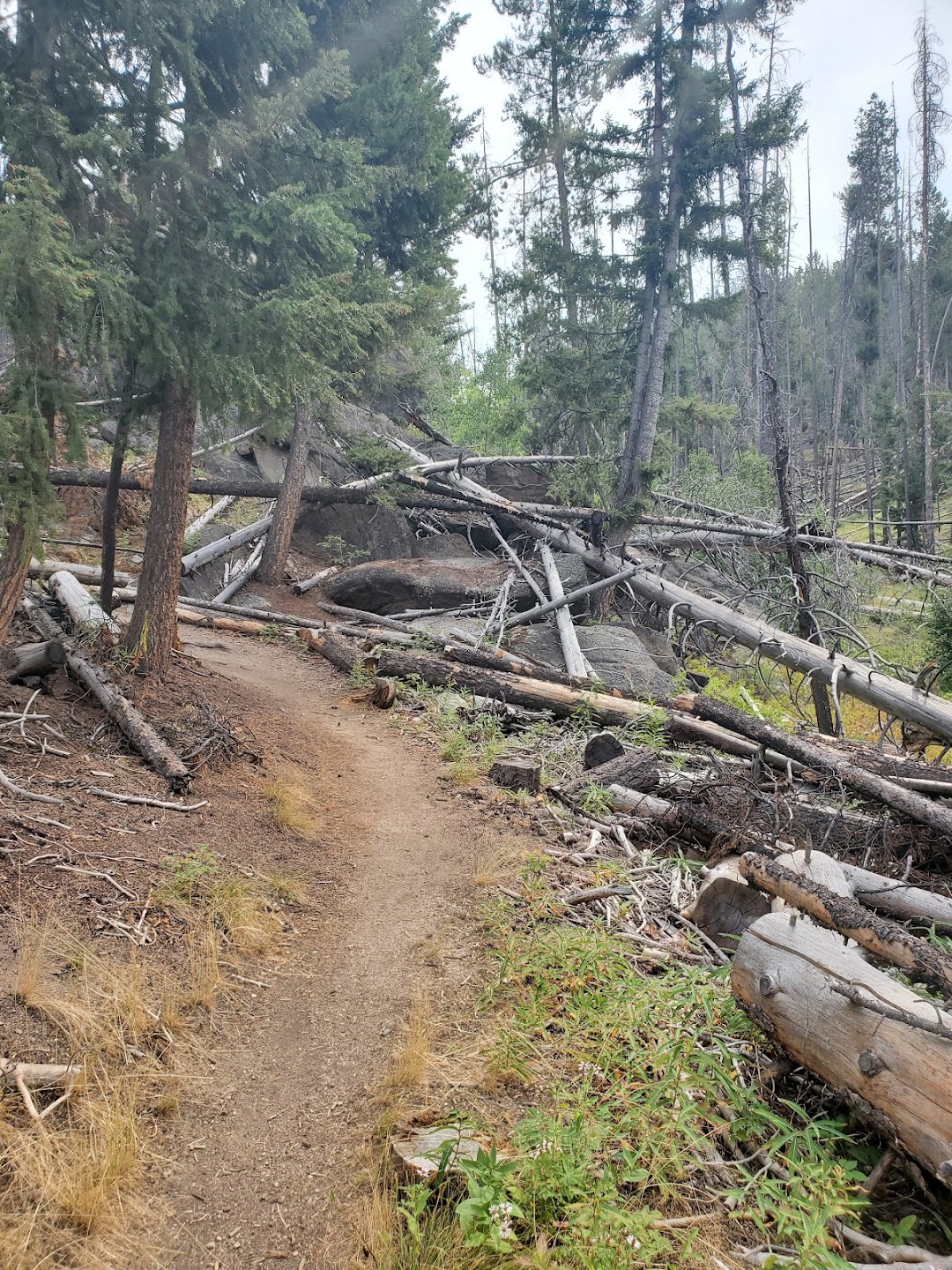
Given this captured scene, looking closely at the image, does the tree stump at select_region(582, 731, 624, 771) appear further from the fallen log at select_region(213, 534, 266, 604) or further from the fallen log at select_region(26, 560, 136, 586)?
the fallen log at select_region(213, 534, 266, 604)

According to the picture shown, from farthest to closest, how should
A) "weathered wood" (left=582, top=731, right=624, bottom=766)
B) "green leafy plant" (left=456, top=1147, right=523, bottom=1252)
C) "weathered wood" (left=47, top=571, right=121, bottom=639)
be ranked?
"weathered wood" (left=47, top=571, right=121, bottom=639) < "weathered wood" (left=582, top=731, right=624, bottom=766) < "green leafy plant" (left=456, top=1147, right=523, bottom=1252)

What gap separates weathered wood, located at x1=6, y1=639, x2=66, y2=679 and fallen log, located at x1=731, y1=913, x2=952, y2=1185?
6.81m

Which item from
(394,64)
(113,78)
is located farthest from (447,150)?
(113,78)

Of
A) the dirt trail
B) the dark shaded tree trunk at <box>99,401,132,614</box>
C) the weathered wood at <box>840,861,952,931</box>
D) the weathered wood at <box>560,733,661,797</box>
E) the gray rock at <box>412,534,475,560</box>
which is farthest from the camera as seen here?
the gray rock at <box>412,534,475,560</box>

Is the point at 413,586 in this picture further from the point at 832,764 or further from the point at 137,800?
the point at 832,764

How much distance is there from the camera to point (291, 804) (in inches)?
246

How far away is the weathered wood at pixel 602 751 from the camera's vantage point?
745 cm

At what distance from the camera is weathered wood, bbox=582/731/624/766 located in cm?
745

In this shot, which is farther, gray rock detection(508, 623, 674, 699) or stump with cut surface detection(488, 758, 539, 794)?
gray rock detection(508, 623, 674, 699)

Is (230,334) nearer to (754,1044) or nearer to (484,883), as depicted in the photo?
(484,883)

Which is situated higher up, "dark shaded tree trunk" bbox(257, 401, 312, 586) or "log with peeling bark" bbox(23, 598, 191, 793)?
"dark shaded tree trunk" bbox(257, 401, 312, 586)

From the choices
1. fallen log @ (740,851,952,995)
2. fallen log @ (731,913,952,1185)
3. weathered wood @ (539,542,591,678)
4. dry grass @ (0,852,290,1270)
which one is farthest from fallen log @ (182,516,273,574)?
fallen log @ (731,913,952,1185)

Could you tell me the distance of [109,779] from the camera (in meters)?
5.73

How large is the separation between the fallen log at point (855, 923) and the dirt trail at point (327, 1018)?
5.81 feet
